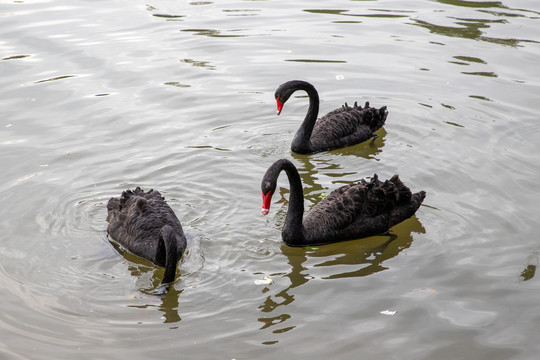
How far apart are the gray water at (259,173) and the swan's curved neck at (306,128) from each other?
157 millimetres

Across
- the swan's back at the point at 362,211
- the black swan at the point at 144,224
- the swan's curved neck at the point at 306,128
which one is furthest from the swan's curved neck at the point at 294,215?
the swan's curved neck at the point at 306,128

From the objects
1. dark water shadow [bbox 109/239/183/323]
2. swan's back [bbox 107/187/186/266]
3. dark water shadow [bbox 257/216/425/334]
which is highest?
swan's back [bbox 107/187/186/266]

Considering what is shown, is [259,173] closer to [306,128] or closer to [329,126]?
[306,128]

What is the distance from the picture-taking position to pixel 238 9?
597 inches

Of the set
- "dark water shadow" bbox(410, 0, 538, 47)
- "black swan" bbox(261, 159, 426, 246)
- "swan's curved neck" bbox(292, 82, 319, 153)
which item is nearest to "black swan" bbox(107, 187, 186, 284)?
"black swan" bbox(261, 159, 426, 246)

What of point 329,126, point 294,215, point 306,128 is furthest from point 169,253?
point 329,126

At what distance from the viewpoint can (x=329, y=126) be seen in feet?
31.1

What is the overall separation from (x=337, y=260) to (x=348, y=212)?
0.54 metres

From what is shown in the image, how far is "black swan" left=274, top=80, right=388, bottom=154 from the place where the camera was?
9289 mm

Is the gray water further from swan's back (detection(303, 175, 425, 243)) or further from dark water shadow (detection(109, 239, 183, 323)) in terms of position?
swan's back (detection(303, 175, 425, 243))

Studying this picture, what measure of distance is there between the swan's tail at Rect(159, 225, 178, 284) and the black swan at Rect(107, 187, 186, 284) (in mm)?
108

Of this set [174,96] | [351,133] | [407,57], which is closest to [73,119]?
[174,96]

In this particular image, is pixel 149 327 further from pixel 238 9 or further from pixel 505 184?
pixel 238 9

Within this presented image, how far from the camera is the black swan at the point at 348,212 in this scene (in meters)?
7.04
